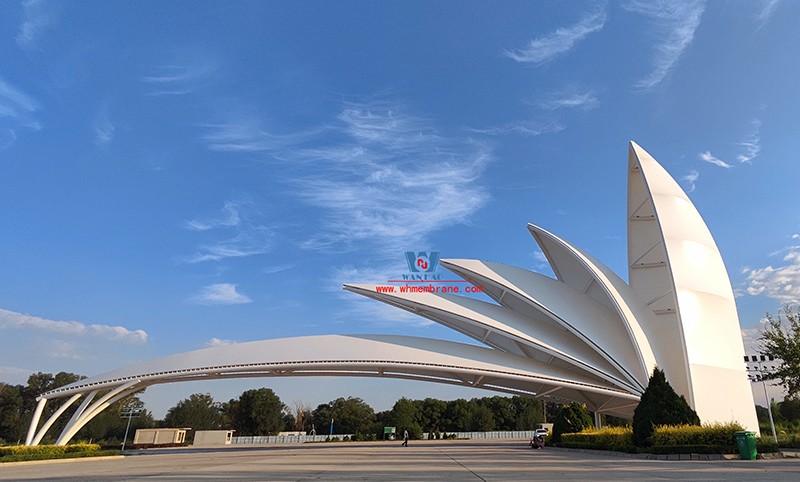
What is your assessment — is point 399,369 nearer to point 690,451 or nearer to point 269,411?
point 690,451

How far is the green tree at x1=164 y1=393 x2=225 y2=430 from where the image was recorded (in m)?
65.8

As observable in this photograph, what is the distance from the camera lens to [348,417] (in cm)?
6581

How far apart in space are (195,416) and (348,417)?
21359mm

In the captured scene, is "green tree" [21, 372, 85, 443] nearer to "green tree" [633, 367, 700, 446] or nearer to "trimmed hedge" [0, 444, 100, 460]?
"trimmed hedge" [0, 444, 100, 460]

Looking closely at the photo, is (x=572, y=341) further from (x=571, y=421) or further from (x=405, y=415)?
(x=405, y=415)

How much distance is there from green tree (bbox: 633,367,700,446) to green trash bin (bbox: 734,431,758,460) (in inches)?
118

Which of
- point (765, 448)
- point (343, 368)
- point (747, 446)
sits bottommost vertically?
point (765, 448)

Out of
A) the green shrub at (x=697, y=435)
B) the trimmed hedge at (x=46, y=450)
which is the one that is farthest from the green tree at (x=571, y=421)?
the trimmed hedge at (x=46, y=450)

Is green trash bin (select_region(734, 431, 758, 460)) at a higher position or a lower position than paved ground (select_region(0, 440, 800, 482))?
higher

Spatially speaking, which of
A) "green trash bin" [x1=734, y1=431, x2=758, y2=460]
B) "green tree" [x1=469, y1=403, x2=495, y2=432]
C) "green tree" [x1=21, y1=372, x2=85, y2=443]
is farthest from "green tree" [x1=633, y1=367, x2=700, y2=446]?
"green tree" [x1=21, y1=372, x2=85, y2=443]

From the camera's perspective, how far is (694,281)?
81.3 ft

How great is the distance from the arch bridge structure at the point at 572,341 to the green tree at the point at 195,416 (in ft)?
140

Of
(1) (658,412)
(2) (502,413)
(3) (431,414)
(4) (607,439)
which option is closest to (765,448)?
(1) (658,412)

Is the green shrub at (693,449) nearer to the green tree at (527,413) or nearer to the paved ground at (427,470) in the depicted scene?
the paved ground at (427,470)
